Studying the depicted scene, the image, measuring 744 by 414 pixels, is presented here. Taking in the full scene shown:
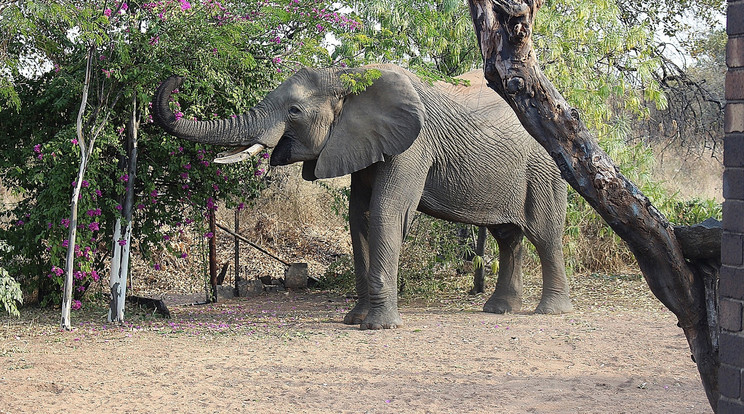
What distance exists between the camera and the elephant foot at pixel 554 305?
9.38 meters

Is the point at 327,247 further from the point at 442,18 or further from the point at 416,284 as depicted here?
the point at 442,18

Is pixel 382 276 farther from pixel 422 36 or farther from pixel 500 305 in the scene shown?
pixel 422 36

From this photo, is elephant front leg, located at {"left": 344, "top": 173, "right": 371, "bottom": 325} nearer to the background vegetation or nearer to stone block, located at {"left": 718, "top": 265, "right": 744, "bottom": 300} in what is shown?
the background vegetation

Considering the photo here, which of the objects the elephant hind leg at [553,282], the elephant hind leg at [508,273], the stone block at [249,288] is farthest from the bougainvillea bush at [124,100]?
the elephant hind leg at [553,282]

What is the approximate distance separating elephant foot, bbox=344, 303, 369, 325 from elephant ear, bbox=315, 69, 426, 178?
151 cm

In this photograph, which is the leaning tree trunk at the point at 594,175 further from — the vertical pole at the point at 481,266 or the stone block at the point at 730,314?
the vertical pole at the point at 481,266

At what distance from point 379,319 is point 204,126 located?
2.50 metres

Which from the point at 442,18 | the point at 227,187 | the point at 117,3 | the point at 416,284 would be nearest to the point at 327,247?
the point at 416,284

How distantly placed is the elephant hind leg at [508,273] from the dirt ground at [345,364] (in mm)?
242

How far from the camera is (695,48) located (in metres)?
16.0

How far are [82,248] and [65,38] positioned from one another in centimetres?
204

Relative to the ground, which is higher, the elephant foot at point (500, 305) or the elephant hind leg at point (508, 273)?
the elephant hind leg at point (508, 273)

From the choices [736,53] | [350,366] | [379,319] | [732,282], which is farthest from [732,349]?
[379,319]

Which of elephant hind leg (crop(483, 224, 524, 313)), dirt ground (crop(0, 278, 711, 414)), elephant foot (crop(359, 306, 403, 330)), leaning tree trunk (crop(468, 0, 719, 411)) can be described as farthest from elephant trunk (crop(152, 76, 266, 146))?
leaning tree trunk (crop(468, 0, 719, 411))
